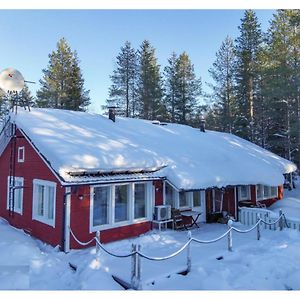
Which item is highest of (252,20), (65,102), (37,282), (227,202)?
(252,20)

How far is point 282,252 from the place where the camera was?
9.16 meters

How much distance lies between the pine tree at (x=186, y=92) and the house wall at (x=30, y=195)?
23840 mm

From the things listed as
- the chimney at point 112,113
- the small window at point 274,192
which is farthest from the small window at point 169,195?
the small window at point 274,192

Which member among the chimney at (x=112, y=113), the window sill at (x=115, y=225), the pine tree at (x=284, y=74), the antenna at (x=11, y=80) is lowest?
the window sill at (x=115, y=225)

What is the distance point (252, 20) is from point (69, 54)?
62.1 ft

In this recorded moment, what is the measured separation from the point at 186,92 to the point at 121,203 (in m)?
25.8

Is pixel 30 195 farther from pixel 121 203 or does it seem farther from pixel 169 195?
pixel 169 195

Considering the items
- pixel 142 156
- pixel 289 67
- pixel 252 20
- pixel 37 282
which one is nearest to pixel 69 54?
pixel 252 20

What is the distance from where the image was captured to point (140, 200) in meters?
12.1

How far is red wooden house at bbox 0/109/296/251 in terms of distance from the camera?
10234mm

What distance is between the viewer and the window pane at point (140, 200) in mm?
11969

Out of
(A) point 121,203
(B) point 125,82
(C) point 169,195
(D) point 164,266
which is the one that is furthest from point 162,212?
(B) point 125,82

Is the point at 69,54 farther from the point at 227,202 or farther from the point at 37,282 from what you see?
the point at 37,282

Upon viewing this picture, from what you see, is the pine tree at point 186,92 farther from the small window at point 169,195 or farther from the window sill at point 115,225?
the window sill at point 115,225
